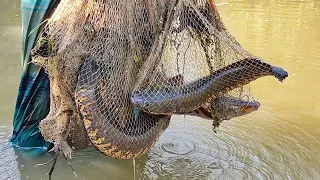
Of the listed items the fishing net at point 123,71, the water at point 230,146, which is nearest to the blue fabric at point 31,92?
the water at point 230,146

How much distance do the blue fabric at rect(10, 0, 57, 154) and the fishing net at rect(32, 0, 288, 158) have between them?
1.82 feet

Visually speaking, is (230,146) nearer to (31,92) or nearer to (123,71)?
(123,71)

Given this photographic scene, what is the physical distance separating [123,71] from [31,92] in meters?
1.11

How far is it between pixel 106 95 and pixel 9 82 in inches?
131

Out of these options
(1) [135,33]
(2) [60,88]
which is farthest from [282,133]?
(2) [60,88]

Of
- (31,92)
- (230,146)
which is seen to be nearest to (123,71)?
(31,92)

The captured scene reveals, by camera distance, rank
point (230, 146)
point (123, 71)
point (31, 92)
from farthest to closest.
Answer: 1. point (230, 146)
2. point (31, 92)
3. point (123, 71)

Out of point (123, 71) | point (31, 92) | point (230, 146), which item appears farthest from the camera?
point (230, 146)

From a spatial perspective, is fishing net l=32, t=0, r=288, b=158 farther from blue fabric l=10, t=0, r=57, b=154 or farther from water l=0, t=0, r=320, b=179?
water l=0, t=0, r=320, b=179

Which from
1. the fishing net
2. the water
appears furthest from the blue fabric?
the fishing net

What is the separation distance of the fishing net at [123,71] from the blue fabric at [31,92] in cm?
55

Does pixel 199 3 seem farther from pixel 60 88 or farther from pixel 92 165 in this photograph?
pixel 92 165

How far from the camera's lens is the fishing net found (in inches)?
107

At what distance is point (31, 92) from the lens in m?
3.61
